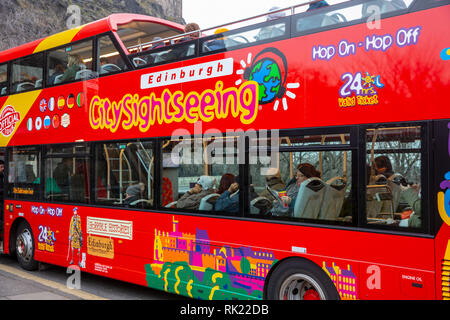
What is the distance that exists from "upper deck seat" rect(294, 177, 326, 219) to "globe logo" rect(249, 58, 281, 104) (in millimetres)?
1031

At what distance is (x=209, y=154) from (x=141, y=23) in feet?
11.0

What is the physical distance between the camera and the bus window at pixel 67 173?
757 centimetres

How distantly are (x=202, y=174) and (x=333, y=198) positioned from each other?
5.83ft

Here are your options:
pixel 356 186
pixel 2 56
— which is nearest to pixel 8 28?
Result: pixel 2 56

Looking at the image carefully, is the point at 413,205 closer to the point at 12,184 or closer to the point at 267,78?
the point at 267,78

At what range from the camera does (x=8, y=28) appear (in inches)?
1120

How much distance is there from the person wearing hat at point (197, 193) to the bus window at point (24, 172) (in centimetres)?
371

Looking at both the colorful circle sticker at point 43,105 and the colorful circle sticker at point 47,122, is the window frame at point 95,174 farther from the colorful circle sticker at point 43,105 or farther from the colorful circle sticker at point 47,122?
the colorful circle sticker at point 43,105

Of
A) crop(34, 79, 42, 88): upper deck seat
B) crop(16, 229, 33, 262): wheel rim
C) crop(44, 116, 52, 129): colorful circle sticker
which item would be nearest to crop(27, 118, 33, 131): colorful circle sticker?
crop(44, 116, 52, 129): colorful circle sticker

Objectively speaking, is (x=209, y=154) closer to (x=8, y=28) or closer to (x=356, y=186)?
(x=356, y=186)

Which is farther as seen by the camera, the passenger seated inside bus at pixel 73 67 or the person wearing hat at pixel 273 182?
the passenger seated inside bus at pixel 73 67

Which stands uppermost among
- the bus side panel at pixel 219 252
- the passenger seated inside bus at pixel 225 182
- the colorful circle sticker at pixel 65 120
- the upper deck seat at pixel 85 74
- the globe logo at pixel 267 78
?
the upper deck seat at pixel 85 74

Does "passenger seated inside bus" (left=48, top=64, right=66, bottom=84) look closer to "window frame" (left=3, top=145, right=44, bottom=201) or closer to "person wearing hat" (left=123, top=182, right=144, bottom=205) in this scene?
"window frame" (left=3, top=145, right=44, bottom=201)

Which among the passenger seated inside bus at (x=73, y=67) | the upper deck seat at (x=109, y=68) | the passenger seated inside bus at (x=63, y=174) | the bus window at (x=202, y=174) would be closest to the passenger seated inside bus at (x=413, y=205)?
the bus window at (x=202, y=174)
